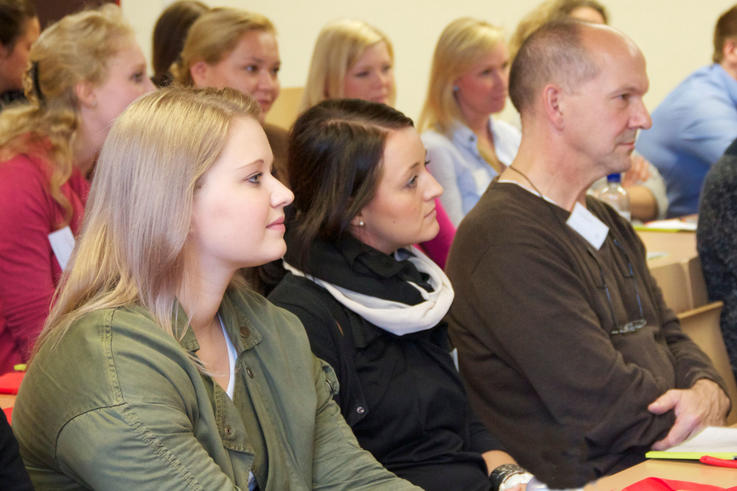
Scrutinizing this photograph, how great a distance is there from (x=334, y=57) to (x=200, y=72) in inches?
28.3

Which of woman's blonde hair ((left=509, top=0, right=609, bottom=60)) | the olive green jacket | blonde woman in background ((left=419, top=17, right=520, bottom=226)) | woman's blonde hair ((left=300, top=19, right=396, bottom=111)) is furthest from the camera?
woman's blonde hair ((left=509, top=0, right=609, bottom=60))

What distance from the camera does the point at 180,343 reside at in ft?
4.90

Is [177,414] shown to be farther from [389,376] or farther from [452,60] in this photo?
[452,60]

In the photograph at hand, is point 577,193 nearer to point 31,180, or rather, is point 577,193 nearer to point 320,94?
point 31,180

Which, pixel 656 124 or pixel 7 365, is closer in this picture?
pixel 7 365

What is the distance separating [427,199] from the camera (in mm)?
2207

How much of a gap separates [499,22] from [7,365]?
14.4 ft

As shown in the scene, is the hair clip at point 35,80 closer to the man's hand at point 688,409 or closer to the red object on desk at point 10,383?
the red object on desk at point 10,383

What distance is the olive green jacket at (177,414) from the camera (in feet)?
4.25

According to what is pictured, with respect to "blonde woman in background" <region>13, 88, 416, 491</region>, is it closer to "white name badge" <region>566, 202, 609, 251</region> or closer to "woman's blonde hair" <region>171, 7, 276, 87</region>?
"white name badge" <region>566, 202, 609, 251</region>

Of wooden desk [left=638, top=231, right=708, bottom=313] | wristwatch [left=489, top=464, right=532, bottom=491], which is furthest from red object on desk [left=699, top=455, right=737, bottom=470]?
wooden desk [left=638, top=231, right=708, bottom=313]

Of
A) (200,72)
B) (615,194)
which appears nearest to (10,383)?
(200,72)

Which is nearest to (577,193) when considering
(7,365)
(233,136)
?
(233,136)

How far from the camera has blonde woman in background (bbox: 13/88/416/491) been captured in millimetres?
1313
